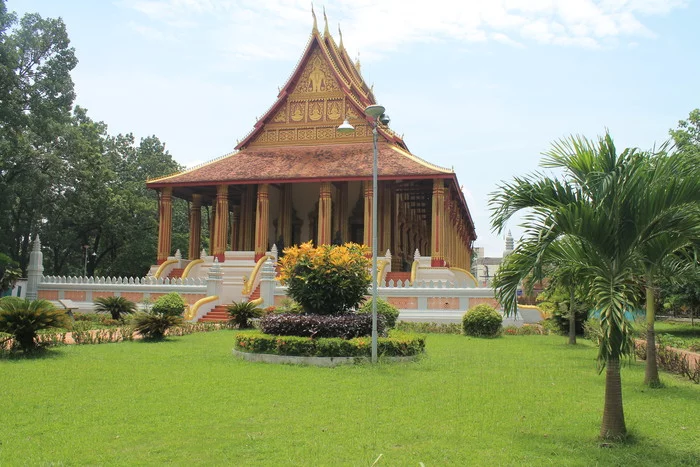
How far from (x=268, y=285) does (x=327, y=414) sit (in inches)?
570

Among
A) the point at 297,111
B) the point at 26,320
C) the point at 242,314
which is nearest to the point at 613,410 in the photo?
the point at 26,320

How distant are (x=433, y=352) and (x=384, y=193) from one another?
55.2 feet

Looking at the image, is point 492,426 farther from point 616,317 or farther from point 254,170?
point 254,170

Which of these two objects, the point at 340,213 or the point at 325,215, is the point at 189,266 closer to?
the point at 325,215

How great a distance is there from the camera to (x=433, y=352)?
1287 centimetres

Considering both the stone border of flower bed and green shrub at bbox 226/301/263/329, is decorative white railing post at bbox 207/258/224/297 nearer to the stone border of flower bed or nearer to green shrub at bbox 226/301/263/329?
green shrub at bbox 226/301/263/329

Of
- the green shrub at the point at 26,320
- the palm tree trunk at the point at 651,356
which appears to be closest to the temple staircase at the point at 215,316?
the green shrub at the point at 26,320

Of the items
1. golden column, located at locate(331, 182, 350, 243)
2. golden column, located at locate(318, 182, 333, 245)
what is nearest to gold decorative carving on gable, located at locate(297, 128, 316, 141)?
golden column, located at locate(331, 182, 350, 243)

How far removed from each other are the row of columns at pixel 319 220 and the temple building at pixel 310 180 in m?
0.05

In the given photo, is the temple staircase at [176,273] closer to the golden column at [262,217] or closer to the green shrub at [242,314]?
the golden column at [262,217]

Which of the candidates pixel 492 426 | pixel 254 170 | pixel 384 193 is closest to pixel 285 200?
pixel 254 170

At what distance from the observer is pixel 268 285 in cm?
2123

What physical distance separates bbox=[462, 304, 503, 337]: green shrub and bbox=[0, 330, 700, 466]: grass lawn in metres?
5.57

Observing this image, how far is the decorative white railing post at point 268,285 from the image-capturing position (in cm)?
2111
